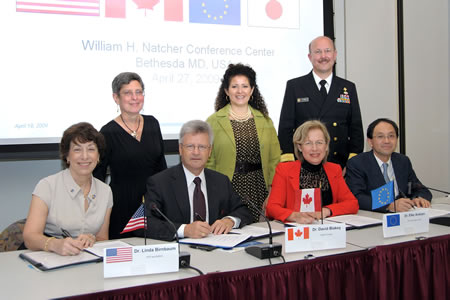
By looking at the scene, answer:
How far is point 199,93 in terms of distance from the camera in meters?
3.89

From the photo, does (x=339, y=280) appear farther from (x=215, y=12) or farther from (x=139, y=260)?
(x=215, y=12)

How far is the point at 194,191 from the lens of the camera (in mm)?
2412

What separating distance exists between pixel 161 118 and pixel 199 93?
1.22 feet

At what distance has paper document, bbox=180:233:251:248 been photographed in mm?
1966

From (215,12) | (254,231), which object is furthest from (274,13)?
(254,231)

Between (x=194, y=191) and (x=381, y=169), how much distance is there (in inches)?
51.6

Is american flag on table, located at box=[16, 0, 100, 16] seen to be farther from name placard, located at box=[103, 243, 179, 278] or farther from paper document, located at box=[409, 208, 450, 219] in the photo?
paper document, located at box=[409, 208, 450, 219]

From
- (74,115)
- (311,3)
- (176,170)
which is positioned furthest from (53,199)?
(311,3)

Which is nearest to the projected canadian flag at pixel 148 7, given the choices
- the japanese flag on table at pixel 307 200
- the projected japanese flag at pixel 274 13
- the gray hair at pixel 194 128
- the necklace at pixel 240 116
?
the projected japanese flag at pixel 274 13

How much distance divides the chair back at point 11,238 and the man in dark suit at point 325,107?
5.90 ft

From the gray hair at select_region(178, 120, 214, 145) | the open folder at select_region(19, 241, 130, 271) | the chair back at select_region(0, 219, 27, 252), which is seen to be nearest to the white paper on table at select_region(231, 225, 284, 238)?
the gray hair at select_region(178, 120, 214, 145)

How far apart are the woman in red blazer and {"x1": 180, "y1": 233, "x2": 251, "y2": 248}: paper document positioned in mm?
554

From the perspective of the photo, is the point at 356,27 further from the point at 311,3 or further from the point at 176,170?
the point at 176,170

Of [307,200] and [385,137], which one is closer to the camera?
[307,200]
